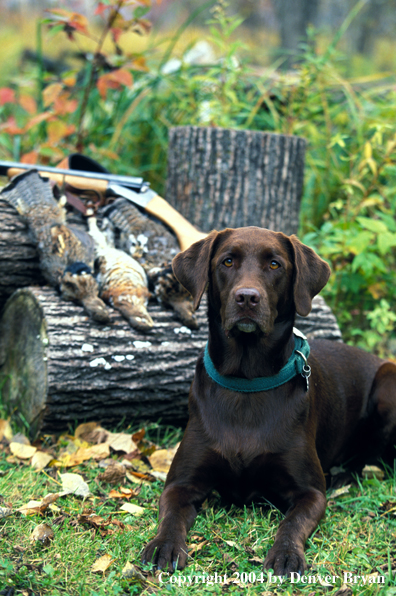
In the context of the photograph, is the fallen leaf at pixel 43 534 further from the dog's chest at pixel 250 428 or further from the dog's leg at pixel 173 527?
the dog's chest at pixel 250 428

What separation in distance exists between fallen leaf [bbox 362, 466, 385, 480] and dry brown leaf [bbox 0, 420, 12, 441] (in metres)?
2.19

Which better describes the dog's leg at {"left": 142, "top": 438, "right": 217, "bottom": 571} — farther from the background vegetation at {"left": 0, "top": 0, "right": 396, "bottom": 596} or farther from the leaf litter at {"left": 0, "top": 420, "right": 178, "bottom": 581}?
the leaf litter at {"left": 0, "top": 420, "right": 178, "bottom": 581}

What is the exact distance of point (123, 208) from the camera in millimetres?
4418

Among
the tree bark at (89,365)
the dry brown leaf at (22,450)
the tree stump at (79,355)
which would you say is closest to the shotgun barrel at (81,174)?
the tree stump at (79,355)

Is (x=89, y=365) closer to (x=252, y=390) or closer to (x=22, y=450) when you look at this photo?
(x=22, y=450)

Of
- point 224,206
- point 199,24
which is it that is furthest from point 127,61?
point 199,24

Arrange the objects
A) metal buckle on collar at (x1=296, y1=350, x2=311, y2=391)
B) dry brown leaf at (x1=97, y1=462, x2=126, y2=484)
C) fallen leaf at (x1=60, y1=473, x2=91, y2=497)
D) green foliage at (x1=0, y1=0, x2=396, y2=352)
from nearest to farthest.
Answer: metal buckle on collar at (x1=296, y1=350, x2=311, y2=391) < fallen leaf at (x1=60, y1=473, x2=91, y2=497) < dry brown leaf at (x1=97, y1=462, x2=126, y2=484) < green foliage at (x1=0, y1=0, x2=396, y2=352)

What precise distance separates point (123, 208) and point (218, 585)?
2.99 m

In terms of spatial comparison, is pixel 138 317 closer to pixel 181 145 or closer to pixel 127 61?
pixel 181 145

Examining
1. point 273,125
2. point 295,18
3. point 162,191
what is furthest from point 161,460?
point 295,18

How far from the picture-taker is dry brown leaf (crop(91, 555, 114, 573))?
2186 mm

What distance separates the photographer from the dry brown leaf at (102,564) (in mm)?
2186

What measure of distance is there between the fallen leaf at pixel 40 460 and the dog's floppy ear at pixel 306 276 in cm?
169

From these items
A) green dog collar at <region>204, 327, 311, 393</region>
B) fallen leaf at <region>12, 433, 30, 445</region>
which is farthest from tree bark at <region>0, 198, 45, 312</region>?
green dog collar at <region>204, 327, 311, 393</region>
